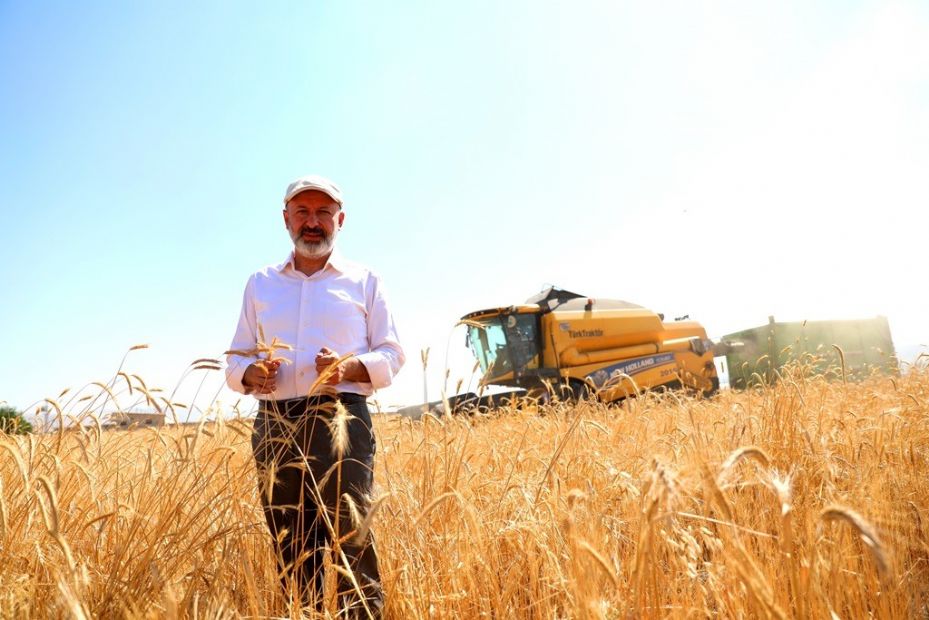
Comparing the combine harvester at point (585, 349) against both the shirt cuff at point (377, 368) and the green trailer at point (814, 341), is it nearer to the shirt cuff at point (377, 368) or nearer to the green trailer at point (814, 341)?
the green trailer at point (814, 341)

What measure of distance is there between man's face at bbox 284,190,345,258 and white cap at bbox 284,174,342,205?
0.10 ft

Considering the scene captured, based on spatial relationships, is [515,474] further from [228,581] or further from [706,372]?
[706,372]

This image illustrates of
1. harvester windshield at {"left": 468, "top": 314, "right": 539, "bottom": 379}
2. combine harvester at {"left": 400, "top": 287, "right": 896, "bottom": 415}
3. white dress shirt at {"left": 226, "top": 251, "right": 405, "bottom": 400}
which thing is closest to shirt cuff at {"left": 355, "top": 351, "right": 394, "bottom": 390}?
white dress shirt at {"left": 226, "top": 251, "right": 405, "bottom": 400}

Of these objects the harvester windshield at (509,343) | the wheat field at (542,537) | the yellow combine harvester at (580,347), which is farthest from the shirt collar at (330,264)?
the harvester windshield at (509,343)

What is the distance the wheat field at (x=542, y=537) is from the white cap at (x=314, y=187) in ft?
3.36

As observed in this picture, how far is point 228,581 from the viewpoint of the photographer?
1886 millimetres

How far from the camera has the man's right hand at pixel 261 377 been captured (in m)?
1.93

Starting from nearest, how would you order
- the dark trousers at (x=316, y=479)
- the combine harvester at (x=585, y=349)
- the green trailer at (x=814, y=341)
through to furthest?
the dark trousers at (x=316, y=479) → the combine harvester at (x=585, y=349) → the green trailer at (x=814, y=341)

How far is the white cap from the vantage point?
2.37 metres

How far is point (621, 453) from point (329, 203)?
2.36 metres

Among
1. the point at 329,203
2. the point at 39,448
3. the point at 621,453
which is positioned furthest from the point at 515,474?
the point at 39,448

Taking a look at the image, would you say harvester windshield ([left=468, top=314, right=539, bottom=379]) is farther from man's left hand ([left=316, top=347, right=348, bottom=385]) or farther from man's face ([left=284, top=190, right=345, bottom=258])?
man's left hand ([left=316, top=347, right=348, bottom=385])

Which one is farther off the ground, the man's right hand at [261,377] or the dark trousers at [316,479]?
the man's right hand at [261,377]

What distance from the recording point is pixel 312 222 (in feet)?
7.93
